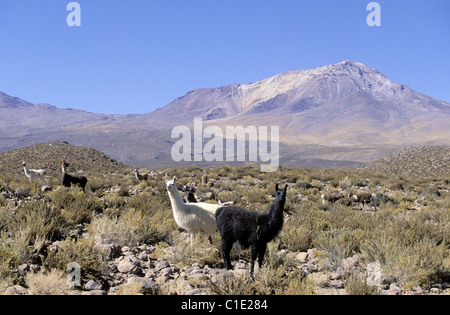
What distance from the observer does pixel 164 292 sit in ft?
12.6

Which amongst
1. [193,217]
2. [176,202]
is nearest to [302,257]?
[193,217]

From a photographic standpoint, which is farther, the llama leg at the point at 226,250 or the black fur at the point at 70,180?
the black fur at the point at 70,180

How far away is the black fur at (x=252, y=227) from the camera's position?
15.0ft

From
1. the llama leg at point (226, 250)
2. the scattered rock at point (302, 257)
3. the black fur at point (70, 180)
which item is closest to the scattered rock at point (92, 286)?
the llama leg at point (226, 250)

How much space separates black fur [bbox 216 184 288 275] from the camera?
4559 mm

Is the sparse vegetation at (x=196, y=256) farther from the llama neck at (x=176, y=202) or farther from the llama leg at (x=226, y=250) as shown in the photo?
the llama neck at (x=176, y=202)

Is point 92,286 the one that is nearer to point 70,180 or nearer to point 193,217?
point 193,217

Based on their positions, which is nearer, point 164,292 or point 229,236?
point 164,292

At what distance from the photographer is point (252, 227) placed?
15.3ft

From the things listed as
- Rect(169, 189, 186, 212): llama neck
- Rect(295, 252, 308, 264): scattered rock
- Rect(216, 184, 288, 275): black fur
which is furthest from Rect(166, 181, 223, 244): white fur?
Rect(295, 252, 308, 264): scattered rock

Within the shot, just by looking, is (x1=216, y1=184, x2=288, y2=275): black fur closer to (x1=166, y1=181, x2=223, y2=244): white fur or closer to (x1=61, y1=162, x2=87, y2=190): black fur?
(x1=166, y1=181, x2=223, y2=244): white fur
